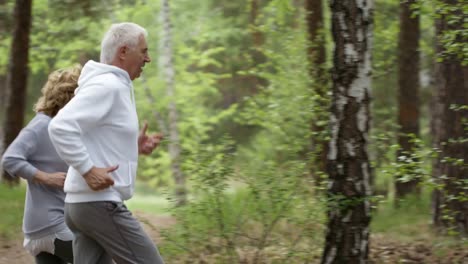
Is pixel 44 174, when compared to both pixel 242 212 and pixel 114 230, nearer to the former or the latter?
pixel 114 230

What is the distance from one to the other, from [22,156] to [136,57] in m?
1.28

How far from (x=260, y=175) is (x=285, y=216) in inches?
16.7

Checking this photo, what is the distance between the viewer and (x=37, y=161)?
16.5 feet

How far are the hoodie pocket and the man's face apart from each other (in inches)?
21.1

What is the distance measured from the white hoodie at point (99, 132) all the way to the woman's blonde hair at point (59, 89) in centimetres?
78

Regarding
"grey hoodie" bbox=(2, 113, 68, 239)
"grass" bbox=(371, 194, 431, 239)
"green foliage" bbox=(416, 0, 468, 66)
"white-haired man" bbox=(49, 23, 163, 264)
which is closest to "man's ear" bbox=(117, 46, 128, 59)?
"white-haired man" bbox=(49, 23, 163, 264)

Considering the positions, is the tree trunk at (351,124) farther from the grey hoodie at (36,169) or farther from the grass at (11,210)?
the grass at (11,210)

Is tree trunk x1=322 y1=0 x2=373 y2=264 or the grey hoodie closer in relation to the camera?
the grey hoodie

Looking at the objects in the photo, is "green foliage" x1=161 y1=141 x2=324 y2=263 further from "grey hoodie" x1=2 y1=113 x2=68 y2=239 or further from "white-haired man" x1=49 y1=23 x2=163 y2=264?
"white-haired man" x1=49 y1=23 x2=163 y2=264

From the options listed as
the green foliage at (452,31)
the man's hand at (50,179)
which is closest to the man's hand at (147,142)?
the man's hand at (50,179)

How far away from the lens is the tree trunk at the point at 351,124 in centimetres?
569

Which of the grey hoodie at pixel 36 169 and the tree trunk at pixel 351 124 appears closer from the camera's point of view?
the grey hoodie at pixel 36 169

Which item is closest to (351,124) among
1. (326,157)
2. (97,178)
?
(326,157)

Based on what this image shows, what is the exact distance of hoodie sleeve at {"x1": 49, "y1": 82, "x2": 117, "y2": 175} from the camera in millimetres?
3918
